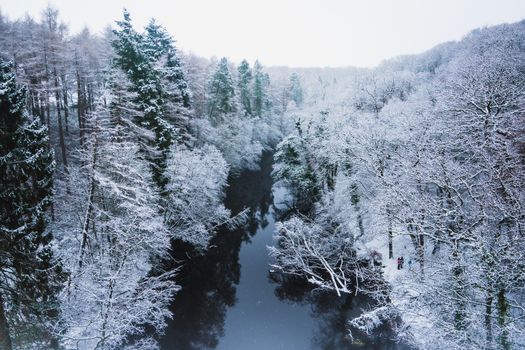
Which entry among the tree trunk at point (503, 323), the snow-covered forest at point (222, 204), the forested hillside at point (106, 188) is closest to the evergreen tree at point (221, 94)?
the forested hillside at point (106, 188)

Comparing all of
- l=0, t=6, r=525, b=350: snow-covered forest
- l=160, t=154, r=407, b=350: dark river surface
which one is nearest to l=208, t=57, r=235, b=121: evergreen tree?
l=0, t=6, r=525, b=350: snow-covered forest

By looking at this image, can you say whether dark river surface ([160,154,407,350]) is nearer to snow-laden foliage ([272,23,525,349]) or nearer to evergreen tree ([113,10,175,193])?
snow-laden foliage ([272,23,525,349])

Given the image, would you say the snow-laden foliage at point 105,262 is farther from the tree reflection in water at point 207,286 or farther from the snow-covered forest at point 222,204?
the tree reflection in water at point 207,286

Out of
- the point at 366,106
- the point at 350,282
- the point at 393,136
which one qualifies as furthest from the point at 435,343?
the point at 366,106

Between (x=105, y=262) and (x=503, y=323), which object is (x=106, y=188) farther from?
(x=503, y=323)

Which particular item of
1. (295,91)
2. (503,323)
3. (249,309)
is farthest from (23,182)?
(295,91)

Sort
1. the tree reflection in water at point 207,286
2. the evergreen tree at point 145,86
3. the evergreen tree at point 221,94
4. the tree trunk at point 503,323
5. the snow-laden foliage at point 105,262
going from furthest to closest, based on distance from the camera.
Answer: the evergreen tree at point 221,94
the evergreen tree at point 145,86
the tree reflection in water at point 207,286
the snow-laden foliage at point 105,262
the tree trunk at point 503,323
